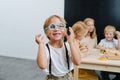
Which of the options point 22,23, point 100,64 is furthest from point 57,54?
point 22,23

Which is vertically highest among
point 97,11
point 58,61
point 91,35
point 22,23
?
point 97,11

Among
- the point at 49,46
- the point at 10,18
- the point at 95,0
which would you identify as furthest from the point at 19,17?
the point at 49,46

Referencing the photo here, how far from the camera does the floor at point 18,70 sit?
3.54 m

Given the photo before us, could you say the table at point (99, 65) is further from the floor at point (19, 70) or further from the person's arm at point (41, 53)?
the floor at point (19, 70)

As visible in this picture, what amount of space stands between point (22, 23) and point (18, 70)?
1.21m

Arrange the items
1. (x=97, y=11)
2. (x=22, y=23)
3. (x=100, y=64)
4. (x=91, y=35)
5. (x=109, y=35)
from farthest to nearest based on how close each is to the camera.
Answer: (x=22, y=23), (x=97, y=11), (x=91, y=35), (x=109, y=35), (x=100, y=64)

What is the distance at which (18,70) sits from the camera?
12.8ft

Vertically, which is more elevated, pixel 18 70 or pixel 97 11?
pixel 97 11

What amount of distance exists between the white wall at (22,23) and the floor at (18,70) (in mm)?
251

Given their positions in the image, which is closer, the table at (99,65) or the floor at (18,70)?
the table at (99,65)

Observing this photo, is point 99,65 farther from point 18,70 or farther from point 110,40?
point 18,70

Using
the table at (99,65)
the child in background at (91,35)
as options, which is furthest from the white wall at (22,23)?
the table at (99,65)

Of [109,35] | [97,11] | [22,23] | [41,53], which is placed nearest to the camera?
[41,53]

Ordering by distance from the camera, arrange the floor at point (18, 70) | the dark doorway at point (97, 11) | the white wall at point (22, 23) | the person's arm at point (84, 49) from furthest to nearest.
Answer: the white wall at point (22, 23) → the dark doorway at point (97, 11) → the floor at point (18, 70) → the person's arm at point (84, 49)
